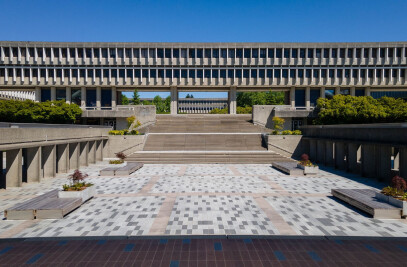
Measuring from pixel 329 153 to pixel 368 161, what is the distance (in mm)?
5846

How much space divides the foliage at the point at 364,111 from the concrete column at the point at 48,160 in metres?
36.5

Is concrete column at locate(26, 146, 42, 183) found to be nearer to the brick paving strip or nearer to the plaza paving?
the plaza paving

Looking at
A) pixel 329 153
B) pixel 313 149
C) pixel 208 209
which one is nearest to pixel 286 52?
pixel 313 149

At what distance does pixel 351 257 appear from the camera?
7023 mm

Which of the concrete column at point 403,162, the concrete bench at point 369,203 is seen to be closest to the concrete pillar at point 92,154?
→ the concrete bench at point 369,203

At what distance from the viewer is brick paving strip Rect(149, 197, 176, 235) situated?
8961mm

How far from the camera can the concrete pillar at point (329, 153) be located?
2392cm

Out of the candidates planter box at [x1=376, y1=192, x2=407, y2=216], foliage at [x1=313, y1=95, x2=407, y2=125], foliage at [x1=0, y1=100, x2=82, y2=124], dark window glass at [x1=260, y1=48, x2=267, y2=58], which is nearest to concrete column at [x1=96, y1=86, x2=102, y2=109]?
foliage at [x1=0, y1=100, x2=82, y2=124]

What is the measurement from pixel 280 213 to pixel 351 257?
392 cm

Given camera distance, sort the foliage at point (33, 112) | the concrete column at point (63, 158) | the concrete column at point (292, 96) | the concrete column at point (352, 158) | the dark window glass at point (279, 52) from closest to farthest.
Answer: the concrete column at point (352, 158) < the concrete column at point (63, 158) < the foliage at point (33, 112) < the dark window glass at point (279, 52) < the concrete column at point (292, 96)

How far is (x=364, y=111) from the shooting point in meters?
32.8

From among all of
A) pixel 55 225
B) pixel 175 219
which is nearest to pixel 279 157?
pixel 175 219

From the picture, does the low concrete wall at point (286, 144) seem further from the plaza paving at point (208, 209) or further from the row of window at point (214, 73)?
the row of window at point (214, 73)

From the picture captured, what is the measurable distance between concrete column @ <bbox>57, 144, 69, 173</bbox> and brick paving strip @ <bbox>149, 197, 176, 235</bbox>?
506 inches
